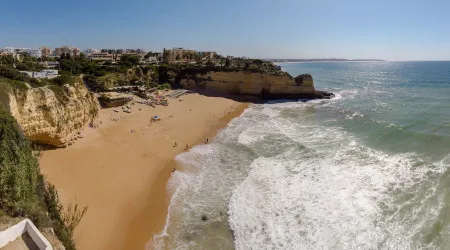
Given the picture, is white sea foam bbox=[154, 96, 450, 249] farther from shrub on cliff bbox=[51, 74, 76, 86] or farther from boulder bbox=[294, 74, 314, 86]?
boulder bbox=[294, 74, 314, 86]

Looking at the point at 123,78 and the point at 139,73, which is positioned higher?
the point at 139,73

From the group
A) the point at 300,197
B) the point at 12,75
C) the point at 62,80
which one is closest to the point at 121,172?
the point at 62,80

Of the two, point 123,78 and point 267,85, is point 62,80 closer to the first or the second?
point 123,78

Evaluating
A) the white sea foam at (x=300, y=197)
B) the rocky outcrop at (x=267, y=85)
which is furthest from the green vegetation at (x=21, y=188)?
the rocky outcrop at (x=267, y=85)

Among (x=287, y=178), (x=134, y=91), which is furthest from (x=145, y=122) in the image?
(x=287, y=178)

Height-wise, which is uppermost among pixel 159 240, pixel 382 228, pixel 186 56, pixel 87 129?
pixel 186 56

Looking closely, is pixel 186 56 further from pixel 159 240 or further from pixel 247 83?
pixel 159 240

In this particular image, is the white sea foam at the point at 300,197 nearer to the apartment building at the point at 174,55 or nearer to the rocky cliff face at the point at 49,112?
the rocky cliff face at the point at 49,112
